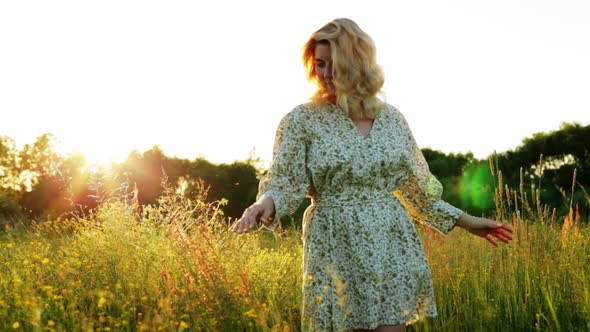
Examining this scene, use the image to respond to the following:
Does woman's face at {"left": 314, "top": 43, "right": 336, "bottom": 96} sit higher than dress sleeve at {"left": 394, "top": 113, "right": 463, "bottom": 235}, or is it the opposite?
woman's face at {"left": 314, "top": 43, "right": 336, "bottom": 96}

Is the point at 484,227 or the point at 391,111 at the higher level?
the point at 391,111

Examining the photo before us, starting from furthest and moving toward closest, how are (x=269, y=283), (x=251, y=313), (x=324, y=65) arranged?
(x=269, y=283) < (x=324, y=65) < (x=251, y=313)

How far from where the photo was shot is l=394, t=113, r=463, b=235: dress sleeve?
3100mm

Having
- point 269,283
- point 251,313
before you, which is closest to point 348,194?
point 251,313

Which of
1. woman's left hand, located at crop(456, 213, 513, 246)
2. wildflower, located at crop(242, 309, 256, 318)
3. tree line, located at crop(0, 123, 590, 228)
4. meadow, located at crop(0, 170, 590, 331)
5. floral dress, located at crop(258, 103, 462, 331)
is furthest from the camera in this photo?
tree line, located at crop(0, 123, 590, 228)

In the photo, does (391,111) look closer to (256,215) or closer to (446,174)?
(256,215)

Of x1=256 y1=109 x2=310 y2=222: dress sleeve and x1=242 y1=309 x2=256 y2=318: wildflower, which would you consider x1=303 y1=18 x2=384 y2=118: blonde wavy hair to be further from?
x1=242 y1=309 x2=256 y2=318: wildflower

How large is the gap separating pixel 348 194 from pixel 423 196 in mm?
521

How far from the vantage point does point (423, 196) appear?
3141mm

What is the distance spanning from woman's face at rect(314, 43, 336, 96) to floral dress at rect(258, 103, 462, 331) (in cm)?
12

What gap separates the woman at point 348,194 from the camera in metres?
2.76

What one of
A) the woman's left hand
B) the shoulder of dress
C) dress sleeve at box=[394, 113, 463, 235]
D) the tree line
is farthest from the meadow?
the tree line

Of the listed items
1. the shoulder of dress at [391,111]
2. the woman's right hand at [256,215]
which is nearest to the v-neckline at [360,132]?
the shoulder of dress at [391,111]

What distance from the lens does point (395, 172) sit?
290 cm
